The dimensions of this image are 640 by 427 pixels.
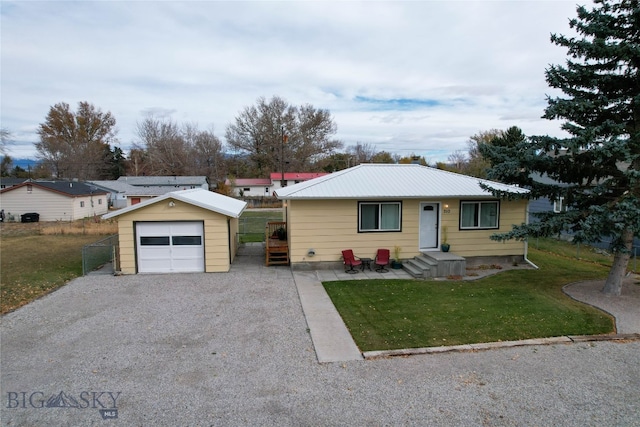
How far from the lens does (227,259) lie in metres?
13.3

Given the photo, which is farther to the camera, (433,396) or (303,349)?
(303,349)

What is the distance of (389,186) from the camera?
14.0 metres

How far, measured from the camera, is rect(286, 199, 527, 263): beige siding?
1335 cm

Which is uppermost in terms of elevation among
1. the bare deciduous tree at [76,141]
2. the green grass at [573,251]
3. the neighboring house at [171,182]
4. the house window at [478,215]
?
the bare deciduous tree at [76,141]

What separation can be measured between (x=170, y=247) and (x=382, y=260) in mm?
7474

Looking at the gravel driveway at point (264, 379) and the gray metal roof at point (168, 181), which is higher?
the gray metal roof at point (168, 181)

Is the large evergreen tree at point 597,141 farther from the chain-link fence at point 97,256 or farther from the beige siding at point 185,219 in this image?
the chain-link fence at point 97,256

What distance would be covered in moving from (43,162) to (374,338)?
65.4m

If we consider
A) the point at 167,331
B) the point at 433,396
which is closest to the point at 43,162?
the point at 167,331

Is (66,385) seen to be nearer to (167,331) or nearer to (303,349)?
(167,331)

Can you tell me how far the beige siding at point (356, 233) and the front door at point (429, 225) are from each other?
0.21 meters

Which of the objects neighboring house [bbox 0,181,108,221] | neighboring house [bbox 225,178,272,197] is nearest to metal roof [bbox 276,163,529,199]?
neighboring house [bbox 0,181,108,221]

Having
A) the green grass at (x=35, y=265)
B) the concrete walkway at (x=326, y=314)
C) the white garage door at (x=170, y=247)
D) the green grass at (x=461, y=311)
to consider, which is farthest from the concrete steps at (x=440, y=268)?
the green grass at (x=35, y=265)

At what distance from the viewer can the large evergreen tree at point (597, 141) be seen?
8.78m
